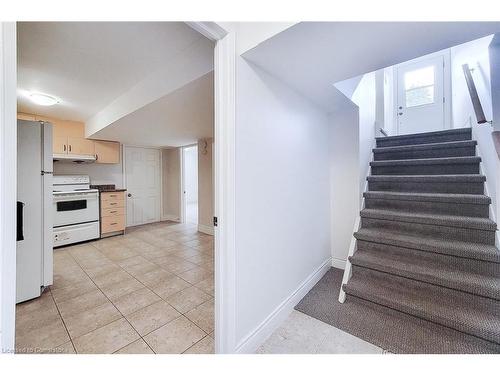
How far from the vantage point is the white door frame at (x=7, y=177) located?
615mm

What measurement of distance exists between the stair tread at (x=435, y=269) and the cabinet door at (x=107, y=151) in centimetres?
480

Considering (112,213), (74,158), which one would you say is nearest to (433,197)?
(112,213)

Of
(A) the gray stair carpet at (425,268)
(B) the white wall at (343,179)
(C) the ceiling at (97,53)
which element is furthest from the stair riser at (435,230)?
(C) the ceiling at (97,53)

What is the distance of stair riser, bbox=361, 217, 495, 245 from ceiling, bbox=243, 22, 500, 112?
153 cm

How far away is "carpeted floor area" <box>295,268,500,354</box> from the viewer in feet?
4.63

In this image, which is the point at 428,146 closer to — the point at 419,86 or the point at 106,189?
the point at 419,86

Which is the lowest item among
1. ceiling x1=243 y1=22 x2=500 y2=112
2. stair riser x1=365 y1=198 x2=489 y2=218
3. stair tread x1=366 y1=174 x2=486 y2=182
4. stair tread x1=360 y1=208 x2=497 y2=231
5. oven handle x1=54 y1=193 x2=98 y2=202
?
stair tread x1=360 y1=208 x2=497 y2=231

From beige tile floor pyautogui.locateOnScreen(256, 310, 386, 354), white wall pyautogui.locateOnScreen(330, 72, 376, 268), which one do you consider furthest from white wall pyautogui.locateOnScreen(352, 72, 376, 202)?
beige tile floor pyautogui.locateOnScreen(256, 310, 386, 354)

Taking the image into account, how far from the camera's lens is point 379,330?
1591 millimetres

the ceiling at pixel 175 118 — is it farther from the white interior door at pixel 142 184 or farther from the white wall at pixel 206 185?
the white interior door at pixel 142 184

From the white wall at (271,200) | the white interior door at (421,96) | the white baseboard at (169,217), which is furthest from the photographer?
the white baseboard at (169,217)

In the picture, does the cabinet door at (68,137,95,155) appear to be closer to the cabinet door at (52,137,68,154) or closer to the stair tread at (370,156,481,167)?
the cabinet door at (52,137,68,154)
